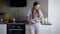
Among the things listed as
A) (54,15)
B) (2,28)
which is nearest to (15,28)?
(2,28)

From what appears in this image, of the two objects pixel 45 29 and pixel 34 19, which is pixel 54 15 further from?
pixel 34 19

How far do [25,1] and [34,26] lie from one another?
1.46m

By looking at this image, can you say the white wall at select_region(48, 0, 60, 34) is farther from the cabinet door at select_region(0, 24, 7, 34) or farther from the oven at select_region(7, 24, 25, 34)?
the cabinet door at select_region(0, 24, 7, 34)

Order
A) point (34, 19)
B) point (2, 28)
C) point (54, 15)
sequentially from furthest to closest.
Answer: point (54, 15)
point (2, 28)
point (34, 19)

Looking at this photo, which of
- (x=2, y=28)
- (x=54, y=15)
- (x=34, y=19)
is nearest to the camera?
(x=34, y=19)

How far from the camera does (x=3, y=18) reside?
204 inches

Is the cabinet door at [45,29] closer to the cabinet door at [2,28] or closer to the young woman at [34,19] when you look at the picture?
the young woman at [34,19]

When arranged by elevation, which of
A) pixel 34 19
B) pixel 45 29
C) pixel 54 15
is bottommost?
pixel 45 29

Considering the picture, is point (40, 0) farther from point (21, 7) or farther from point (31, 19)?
point (31, 19)

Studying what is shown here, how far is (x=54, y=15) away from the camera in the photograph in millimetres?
5211

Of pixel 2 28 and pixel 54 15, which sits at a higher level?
pixel 54 15

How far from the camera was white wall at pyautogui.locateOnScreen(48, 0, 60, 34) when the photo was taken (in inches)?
204

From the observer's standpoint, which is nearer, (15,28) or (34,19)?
(34,19)

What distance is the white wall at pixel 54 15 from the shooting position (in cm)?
518
